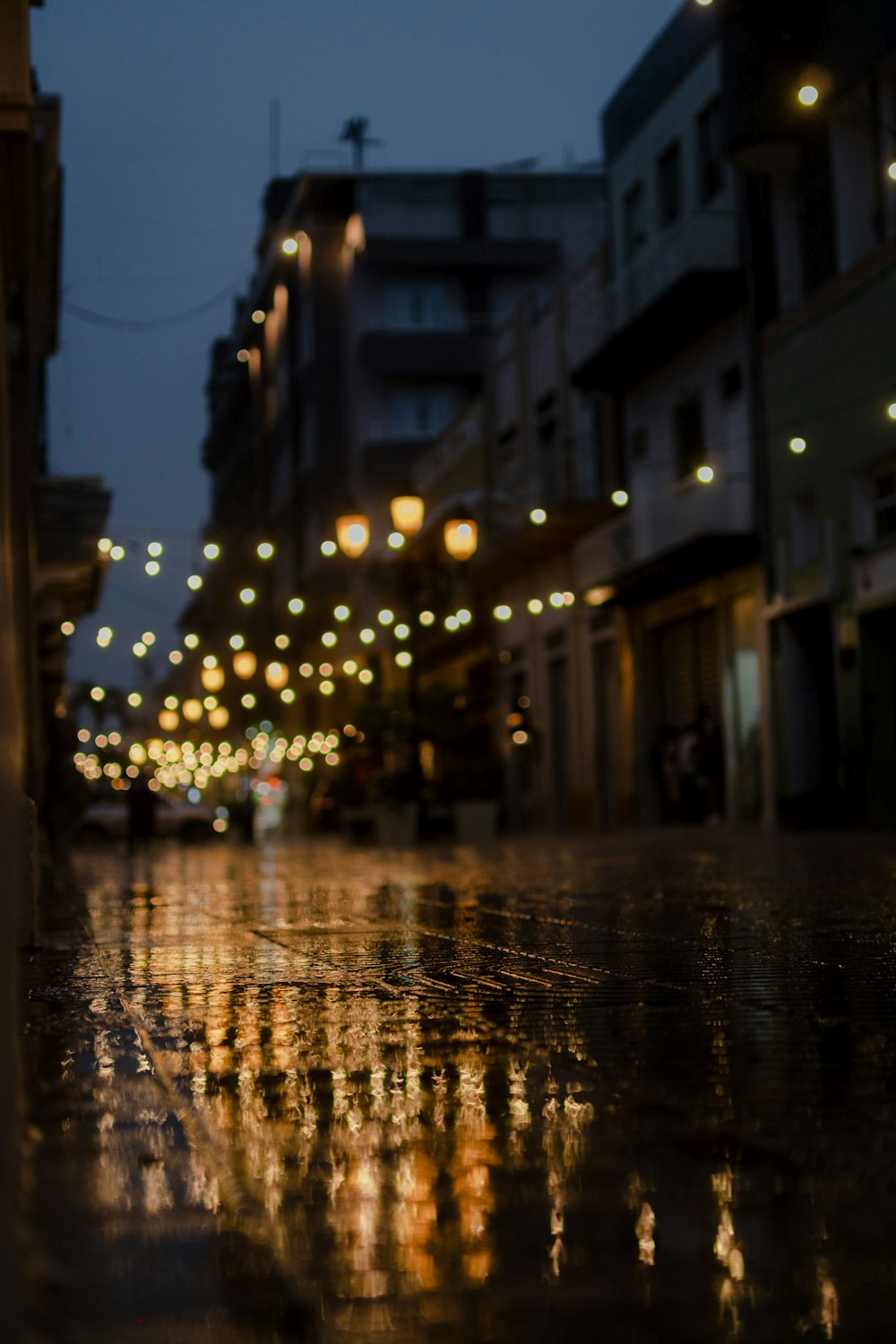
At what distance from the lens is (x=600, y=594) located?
34719 millimetres

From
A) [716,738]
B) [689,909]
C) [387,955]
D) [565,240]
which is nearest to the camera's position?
[387,955]

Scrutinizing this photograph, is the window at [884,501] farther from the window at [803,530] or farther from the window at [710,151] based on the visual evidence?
the window at [710,151]

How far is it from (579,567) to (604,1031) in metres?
31.4

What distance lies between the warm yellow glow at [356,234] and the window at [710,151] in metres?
26.4

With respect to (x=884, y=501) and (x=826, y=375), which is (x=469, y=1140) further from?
(x=826, y=375)

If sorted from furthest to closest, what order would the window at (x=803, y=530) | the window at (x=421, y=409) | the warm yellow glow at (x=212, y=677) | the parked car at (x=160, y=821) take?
the window at (x=421, y=409), the parked car at (x=160, y=821), the warm yellow glow at (x=212, y=677), the window at (x=803, y=530)

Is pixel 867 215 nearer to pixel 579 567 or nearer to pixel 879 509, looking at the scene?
pixel 879 509

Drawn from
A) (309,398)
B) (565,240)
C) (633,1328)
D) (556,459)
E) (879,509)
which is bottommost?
(633,1328)

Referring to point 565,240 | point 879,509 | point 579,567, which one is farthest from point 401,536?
point 565,240

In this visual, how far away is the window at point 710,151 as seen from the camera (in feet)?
99.7

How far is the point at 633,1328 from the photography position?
2.48 m

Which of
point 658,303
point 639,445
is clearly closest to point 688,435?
point 639,445

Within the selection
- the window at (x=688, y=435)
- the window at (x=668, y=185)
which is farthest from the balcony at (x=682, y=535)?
the window at (x=668, y=185)

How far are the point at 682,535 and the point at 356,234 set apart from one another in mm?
30265
